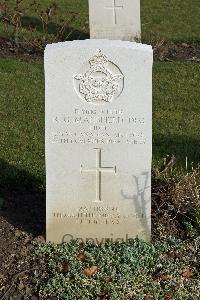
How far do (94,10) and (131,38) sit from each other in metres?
0.76

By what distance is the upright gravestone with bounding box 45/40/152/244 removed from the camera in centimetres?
432

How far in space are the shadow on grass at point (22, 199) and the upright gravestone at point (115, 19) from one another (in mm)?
4811

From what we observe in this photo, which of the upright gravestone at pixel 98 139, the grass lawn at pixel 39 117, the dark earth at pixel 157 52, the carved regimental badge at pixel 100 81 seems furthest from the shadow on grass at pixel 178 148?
the dark earth at pixel 157 52

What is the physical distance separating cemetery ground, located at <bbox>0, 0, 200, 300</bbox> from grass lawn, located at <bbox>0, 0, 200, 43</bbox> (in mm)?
2447

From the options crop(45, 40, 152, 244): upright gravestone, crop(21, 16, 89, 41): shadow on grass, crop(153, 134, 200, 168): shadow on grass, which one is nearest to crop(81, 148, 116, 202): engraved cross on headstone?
crop(45, 40, 152, 244): upright gravestone

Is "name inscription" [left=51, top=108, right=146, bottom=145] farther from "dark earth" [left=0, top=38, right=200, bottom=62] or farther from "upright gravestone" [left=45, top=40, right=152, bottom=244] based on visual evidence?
"dark earth" [left=0, top=38, right=200, bottom=62]

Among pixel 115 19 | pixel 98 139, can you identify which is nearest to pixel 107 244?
pixel 98 139

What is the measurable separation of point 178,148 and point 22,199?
6.31 feet

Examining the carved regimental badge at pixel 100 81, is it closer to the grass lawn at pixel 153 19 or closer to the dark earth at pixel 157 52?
the dark earth at pixel 157 52

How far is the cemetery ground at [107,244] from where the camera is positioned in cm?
426

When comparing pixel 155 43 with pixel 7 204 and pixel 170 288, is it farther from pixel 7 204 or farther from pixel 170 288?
pixel 170 288

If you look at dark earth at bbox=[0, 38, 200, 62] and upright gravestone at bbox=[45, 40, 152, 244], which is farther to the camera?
dark earth at bbox=[0, 38, 200, 62]

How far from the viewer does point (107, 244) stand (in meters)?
4.68

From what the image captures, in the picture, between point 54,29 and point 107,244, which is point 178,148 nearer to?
point 107,244
